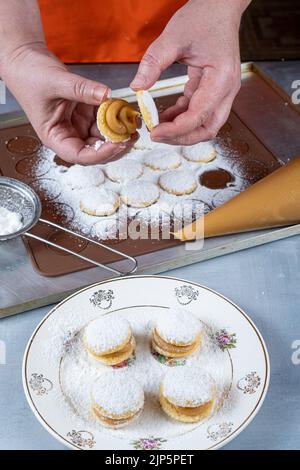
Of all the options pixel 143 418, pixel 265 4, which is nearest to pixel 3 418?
pixel 143 418

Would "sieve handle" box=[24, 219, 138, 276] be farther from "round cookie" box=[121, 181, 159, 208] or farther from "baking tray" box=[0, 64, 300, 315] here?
"round cookie" box=[121, 181, 159, 208]

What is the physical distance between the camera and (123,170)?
1465 mm

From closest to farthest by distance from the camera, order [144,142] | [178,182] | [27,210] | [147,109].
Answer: [147,109]
[27,210]
[178,182]
[144,142]

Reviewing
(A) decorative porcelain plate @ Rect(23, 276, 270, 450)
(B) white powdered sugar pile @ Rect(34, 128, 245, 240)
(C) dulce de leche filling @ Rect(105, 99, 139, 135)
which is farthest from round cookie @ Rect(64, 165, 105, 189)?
(A) decorative porcelain plate @ Rect(23, 276, 270, 450)

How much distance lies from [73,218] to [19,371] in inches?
15.0

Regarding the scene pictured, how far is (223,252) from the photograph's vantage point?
1280 millimetres

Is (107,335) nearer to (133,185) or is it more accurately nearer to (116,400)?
(116,400)

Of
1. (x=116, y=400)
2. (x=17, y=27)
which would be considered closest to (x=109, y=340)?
(x=116, y=400)

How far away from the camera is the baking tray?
1203 millimetres

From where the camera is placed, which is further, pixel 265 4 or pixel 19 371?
pixel 265 4

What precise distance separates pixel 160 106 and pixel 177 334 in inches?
30.1

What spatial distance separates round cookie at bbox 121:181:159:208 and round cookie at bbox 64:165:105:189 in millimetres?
66
